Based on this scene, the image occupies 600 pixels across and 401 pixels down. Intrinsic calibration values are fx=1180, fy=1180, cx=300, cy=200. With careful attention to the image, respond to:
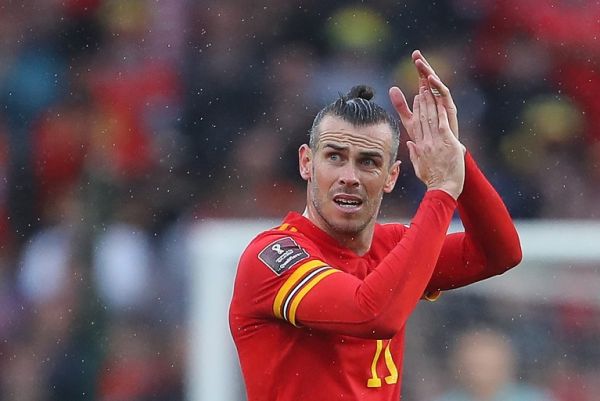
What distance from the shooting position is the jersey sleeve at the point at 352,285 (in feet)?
9.70

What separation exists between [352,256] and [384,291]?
0.41 meters

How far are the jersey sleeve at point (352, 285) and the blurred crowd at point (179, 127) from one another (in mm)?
2834

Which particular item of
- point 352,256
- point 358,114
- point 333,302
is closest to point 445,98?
point 358,114

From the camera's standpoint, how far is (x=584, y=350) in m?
4.89

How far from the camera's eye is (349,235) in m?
3.35

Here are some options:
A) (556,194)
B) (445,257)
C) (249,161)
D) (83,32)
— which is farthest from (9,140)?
(445,257)

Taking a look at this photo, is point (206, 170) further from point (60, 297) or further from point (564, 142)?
point (564, 142)

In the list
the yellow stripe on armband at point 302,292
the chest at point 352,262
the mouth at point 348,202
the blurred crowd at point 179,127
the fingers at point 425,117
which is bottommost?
the yellow stripe on armband at point 302,292

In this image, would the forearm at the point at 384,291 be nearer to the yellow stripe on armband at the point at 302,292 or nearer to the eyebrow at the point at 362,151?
the yellow stripe on armband at the point at 302,292

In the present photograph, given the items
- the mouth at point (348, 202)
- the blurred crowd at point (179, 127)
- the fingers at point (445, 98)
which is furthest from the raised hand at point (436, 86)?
the blurred crowd at point (179, 127)

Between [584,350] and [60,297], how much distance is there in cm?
264

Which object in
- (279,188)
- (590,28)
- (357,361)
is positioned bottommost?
(357,361)

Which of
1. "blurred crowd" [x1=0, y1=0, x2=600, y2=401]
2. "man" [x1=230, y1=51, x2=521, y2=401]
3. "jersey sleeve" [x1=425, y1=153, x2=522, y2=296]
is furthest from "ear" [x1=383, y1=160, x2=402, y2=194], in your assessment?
"blurred crowd" [x1=0, y1=0, x2=600, y2=401]

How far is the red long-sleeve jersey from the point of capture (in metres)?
2.97
